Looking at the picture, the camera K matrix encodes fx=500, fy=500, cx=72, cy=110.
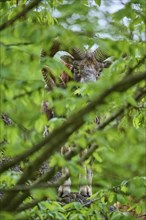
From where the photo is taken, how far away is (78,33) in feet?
9.18

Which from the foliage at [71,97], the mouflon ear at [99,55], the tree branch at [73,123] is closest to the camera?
the tree branch at [73,123]

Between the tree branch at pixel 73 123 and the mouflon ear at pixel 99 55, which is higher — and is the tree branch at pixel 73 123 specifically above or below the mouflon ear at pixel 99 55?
above

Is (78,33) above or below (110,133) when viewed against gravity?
above

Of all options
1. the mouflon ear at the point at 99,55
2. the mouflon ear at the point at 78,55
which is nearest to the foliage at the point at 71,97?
the mouflon ear at the point at 78,55

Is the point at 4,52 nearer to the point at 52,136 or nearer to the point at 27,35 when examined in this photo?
the point at 27,35

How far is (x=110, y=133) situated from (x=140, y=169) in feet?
0.91

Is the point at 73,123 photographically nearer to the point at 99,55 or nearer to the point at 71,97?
the point at 71,97

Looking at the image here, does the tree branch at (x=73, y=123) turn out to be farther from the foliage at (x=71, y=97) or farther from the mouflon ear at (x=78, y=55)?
the mouflon ear at (x=78, y=55)

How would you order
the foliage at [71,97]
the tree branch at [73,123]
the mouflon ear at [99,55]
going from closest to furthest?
the tree branch at [73,123], the foliage at [71,97], the mouflon ear at [99,55]

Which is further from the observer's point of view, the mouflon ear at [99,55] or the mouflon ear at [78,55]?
the mouflon ear at [99,55]

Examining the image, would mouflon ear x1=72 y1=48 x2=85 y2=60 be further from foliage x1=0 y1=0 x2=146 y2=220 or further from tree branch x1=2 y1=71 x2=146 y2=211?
tree branch x1=2 y1=71 x2=146 y2=211

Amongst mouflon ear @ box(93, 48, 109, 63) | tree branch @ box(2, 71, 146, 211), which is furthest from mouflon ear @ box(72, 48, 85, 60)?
tree branch @ box(2, 71, 146, 211)

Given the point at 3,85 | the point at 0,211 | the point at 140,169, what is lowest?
the point at 0,211

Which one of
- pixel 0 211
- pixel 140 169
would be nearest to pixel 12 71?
pixel 0 211
